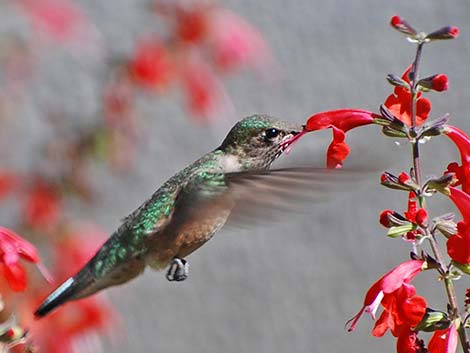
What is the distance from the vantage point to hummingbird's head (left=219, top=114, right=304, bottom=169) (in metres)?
1.77

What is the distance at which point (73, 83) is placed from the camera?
4.41 metres

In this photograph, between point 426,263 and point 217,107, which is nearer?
point 426,263

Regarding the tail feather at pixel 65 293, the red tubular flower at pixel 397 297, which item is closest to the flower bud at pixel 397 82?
the red tubular flower at pixel 397 297

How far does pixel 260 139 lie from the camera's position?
180 centimetres

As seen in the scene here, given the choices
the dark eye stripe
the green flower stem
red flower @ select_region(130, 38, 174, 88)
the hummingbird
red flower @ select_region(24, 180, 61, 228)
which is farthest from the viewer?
red flower @ select_region(130, 38, 174, 88)

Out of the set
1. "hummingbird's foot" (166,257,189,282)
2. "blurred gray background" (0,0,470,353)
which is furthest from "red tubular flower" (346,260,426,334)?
"blurred gray background" (0,0,470,353)

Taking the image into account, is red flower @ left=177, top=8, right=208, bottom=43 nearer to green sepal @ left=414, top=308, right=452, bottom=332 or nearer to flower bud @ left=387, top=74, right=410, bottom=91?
flower bud @ left=387, top=74, right=410, bottom=91

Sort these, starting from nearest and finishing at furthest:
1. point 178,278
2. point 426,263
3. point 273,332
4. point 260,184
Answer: point 426,263 → point 260,184 → point 178,278 → point 273,332

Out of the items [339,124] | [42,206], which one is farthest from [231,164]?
[42,206]

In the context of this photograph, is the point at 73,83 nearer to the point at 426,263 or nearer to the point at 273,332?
the point at 273,332

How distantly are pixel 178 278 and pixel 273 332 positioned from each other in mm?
2860

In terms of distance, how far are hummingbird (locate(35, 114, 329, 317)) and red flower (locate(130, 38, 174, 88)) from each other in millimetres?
1199

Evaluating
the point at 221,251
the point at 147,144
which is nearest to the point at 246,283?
Result: the point at 221,251

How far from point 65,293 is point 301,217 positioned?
260cm
